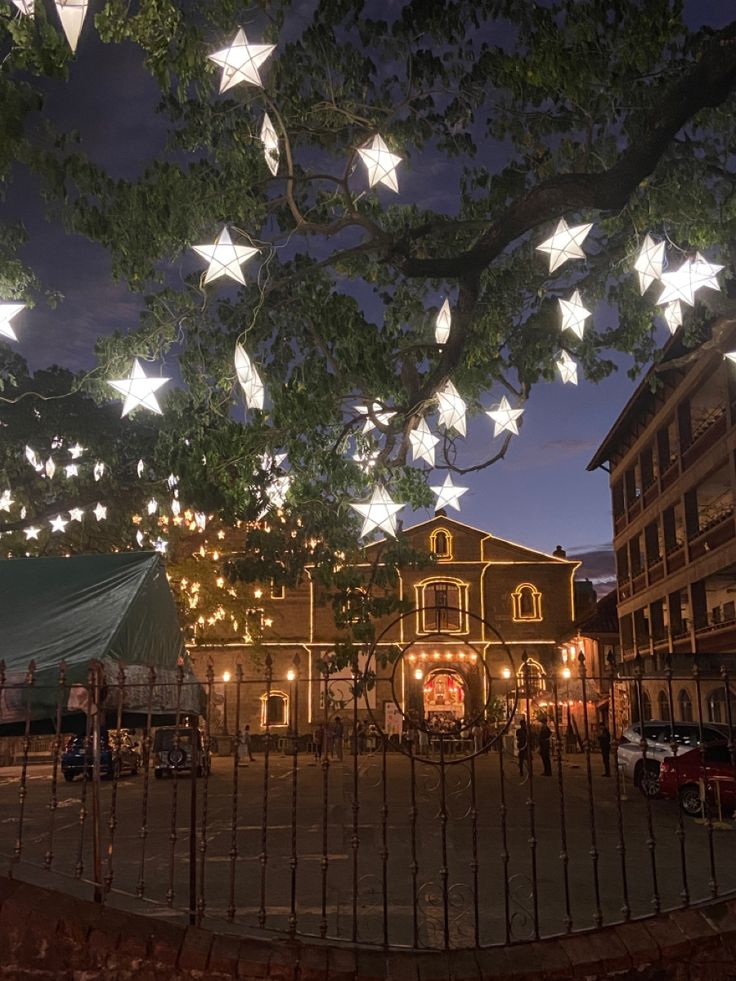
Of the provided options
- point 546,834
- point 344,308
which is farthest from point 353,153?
point 546,834

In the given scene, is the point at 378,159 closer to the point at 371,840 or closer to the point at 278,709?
the point at 371,840

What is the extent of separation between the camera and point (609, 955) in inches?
208

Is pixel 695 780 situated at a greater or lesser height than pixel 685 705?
lesser

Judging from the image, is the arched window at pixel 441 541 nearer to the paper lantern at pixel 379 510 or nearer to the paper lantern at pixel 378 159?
the paper lantern at pixel 379 510

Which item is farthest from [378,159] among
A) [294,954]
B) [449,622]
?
[449,622]

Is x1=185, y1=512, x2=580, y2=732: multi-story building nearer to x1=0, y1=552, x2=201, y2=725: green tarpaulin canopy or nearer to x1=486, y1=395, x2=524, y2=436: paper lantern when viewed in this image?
x1=486, y1=395, x2=524, y2=436: paper lantern

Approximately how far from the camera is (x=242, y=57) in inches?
254

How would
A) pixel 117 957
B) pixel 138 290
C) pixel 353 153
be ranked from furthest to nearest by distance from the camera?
pixel 138 290, pixel 353 153, pixel 117 957

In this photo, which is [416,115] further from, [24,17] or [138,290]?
[24,17]

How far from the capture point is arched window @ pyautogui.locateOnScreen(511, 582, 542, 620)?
44500 mm

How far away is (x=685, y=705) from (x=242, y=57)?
2833 centimetres

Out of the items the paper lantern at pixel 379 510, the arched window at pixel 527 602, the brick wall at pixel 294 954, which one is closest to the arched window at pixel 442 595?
the arched window at pixel 527 602

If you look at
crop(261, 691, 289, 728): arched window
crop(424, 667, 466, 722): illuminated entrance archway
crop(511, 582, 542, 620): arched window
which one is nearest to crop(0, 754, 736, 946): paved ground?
crop(261, 691, 289, 728): arched window

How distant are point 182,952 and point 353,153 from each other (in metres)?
6.95
